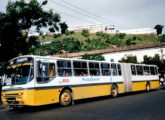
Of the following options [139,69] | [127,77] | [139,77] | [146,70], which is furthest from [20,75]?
[146,70]

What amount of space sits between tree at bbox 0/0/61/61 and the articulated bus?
4645 mm

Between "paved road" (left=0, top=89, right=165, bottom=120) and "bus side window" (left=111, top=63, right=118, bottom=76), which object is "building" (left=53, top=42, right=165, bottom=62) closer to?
"bus side window" (left=111, top=63, right=118, bottom=76)

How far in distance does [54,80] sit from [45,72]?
732 millimetres

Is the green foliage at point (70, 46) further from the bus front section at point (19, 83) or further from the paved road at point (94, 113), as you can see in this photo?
the paved road at point (94, 113)

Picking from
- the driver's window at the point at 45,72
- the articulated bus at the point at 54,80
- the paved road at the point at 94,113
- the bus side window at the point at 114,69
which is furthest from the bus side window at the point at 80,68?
the bus side window at the point at 114,69

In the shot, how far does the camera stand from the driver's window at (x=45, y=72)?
9.74 m

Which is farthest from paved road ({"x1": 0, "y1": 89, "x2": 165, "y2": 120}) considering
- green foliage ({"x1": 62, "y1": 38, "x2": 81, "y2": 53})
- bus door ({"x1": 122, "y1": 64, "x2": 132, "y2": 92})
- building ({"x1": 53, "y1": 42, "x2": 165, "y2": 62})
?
green foliage ({"x1": 62, "y1": 38, "x2": 81, "y2": 53})

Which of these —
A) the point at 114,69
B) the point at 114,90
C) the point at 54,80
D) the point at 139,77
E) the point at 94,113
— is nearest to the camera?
the point at 94,113

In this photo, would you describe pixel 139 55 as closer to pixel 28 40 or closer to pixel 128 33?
pixel 28 40

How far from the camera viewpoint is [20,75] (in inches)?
383

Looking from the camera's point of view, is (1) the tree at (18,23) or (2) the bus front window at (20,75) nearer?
(2) the bus front window at (20,75)

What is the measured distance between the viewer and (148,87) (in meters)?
20.2

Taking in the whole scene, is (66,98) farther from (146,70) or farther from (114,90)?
(146,70)

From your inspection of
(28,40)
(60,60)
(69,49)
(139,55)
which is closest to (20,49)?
(28,40)
